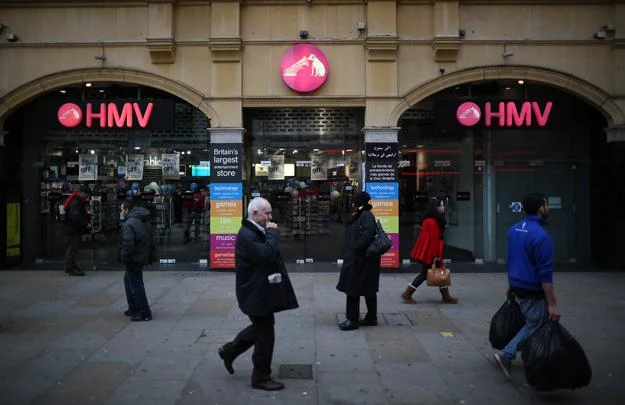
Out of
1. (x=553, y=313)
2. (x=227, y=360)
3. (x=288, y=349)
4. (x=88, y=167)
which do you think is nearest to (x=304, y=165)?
(x=88, y=167)

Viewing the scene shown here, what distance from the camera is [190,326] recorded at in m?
7.91

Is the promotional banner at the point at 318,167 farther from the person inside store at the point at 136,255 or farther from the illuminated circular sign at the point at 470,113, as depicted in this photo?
the person inside store at the point at 136,255

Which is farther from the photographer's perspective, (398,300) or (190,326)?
(398,300)

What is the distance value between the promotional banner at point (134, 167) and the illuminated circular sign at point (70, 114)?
58.3 inches

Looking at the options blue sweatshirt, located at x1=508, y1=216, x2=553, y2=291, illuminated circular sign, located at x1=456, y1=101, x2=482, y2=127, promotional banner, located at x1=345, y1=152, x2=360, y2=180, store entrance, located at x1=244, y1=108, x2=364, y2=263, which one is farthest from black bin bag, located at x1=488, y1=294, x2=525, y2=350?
promotional banner, located at x1=345, y1=152, x2=360, y2=180

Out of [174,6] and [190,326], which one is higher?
[174,6]

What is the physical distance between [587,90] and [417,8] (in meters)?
3.84

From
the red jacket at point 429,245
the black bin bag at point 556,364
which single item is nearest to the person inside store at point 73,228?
the red jacket at point 429,245

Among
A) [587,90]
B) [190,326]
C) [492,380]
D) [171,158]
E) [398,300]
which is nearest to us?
[492,380]

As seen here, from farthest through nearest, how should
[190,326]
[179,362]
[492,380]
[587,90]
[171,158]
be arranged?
[171,158], [587,90], [190,326], [179,362], [492,380]

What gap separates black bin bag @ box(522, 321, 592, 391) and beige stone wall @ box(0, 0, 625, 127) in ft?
25.4

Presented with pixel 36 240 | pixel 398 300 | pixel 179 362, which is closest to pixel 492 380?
pixel 179 362

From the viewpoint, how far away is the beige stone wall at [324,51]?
1223cm

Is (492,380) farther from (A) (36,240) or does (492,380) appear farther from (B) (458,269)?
(A) (36,240)
